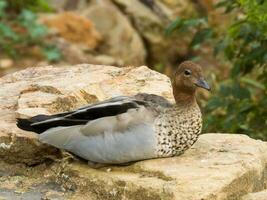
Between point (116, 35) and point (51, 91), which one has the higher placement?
point (51, 91)

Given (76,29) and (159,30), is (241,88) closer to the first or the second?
(76,29)

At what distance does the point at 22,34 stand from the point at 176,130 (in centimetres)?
731

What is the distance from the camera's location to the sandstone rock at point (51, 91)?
5582mm

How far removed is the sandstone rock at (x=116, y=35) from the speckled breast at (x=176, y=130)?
6903mm

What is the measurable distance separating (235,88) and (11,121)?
2.11 m

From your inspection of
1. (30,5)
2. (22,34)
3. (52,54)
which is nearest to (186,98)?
(52,54)

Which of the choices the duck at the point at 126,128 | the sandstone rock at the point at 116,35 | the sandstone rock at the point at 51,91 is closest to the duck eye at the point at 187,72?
the duck at the point at 126,128

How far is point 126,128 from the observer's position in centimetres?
520

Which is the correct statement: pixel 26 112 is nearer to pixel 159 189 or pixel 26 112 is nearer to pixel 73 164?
pixel 73 164

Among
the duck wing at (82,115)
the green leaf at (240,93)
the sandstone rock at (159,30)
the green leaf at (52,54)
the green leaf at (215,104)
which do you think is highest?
the duck wing at (82,115)

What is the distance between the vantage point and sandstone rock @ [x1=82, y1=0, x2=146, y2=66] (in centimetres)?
1248

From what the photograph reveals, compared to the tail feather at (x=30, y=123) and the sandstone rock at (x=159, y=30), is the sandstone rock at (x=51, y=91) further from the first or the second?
the sandstone rock at (x=159, y=30)

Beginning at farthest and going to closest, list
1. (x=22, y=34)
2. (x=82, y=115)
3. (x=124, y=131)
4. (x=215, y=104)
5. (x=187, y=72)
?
(x=22, y=34) → (x=215, y=104) → (x=187, y=72) → (x=82, y=115) → (x=124, y=131)

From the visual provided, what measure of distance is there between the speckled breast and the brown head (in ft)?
0.27
